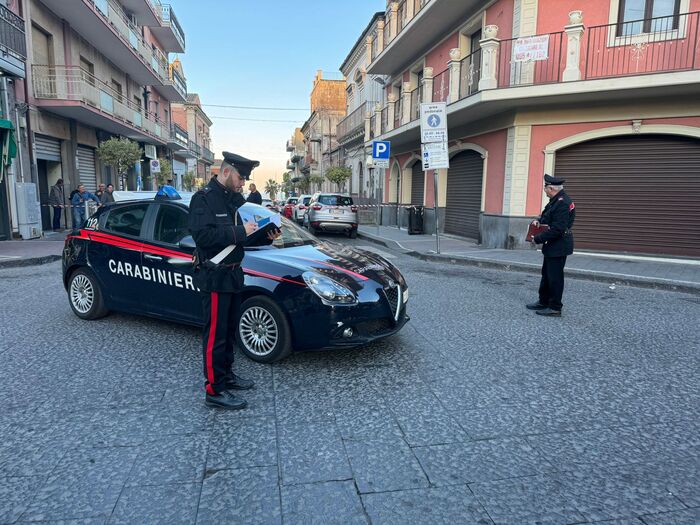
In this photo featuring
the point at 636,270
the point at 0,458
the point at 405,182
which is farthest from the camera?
the point at 405,182

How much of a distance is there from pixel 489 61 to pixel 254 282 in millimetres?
10465

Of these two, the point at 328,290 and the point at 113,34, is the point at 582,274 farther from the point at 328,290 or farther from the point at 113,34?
the point at 113,34

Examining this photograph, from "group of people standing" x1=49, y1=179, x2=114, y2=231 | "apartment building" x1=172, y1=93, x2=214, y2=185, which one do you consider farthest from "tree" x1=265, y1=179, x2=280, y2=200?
"group of people standing" x1=49, y1=179, x2=114, y2=231

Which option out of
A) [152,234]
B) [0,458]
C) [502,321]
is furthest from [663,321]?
[0,458]

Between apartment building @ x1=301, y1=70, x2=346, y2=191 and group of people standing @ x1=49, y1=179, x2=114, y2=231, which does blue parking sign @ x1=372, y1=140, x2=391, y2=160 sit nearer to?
group of people standing @ x1=49, y1=179, x2=114, y2=231

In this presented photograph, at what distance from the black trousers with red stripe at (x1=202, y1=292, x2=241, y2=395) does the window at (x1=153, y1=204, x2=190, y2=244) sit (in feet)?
5.15

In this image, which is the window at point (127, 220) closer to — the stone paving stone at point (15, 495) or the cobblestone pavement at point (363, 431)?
the cobblestone pavement at point (363, 431)

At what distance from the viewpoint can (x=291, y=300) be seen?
4051mm

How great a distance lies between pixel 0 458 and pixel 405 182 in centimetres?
1989

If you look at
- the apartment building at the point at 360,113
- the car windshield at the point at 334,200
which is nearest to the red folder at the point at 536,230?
the car windshield at the point at 334,200

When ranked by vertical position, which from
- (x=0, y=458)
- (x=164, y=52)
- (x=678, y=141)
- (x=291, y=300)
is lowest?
(x=0, y=458)

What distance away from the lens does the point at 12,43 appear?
12.8 meters

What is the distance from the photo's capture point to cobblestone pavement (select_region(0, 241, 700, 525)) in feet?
7.84

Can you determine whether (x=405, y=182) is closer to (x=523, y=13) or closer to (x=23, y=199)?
(x=523, y=13)
